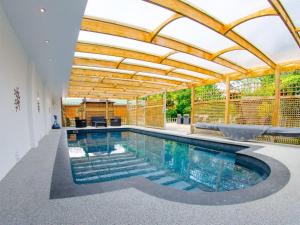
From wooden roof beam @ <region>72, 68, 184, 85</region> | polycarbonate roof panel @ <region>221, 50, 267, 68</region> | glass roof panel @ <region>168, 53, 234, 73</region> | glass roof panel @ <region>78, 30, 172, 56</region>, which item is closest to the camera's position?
glass roof panel @ <region>78, 30, 172, 56</region>

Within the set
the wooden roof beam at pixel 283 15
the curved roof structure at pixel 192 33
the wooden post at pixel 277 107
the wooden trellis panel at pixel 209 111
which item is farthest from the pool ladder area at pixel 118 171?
the wooden trellis panel at pixel 209 111

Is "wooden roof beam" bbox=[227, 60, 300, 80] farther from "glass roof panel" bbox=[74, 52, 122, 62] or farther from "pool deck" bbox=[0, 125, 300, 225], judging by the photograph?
"pool deck" bbox=[0, 125, 300, 225]

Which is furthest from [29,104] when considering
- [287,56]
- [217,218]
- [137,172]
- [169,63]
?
[287,56]

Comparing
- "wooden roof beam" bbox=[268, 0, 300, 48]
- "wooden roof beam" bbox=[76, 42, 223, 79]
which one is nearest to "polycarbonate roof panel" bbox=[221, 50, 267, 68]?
"wooden roof beam" bbox=[76, 42, 223, 79]

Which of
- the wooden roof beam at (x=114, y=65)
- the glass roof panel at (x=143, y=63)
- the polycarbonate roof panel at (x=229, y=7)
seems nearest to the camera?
the polycarbonate roof panel at (x=229, y=7)

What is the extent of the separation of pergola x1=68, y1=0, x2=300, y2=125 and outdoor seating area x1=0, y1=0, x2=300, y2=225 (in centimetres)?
3

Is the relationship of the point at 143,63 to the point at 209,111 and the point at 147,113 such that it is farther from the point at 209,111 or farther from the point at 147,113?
the point at 147,113

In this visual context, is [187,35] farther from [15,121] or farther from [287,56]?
[15,121]

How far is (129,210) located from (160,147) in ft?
19.5

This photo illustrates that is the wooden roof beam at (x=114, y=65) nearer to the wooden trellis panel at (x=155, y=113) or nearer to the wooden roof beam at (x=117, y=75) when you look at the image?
the wooden roof beam at (x=117, y=75)

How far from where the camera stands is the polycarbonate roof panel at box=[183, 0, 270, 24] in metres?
3.19

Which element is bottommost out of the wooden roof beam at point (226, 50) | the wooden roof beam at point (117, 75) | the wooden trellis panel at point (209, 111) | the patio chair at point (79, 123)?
the patio chair at point (79, 123)

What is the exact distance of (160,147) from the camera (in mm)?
7891

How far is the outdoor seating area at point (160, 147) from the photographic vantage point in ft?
6.77
